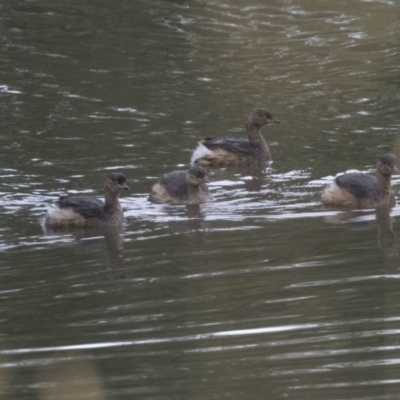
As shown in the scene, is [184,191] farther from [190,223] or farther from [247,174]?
[247,174]

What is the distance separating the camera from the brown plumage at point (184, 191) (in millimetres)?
13414

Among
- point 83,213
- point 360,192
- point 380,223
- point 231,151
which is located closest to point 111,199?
point 83,213

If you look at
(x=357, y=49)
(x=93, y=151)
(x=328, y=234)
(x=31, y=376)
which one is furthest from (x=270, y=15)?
(x=31, y=376)

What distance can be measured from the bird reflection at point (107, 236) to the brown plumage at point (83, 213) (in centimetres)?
6

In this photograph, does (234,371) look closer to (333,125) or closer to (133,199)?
(133,199)

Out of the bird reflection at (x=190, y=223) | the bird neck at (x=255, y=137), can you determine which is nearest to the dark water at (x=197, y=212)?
the bird reflection at (x=190, y=223)

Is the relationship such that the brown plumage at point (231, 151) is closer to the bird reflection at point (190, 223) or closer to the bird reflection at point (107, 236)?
the bird reflection at point (190, 223)

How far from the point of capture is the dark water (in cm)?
681

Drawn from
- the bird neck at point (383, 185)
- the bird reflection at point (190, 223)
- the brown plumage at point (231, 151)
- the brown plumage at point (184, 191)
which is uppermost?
the brown plumage at point (231, 151)

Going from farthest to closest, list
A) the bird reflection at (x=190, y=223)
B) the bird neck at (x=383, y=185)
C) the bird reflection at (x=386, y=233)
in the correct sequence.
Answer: the bird neck at (x=383, y=185), the bird reflection at (x=190, y=223), the bird reflection at (x=386, y=233)

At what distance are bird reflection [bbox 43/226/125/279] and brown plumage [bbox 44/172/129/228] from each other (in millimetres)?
59

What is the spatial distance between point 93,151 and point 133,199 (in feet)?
8.89

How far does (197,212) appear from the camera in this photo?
13.0 m

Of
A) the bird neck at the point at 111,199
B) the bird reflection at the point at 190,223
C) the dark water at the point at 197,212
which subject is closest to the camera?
the dark water at the point at 197,212
